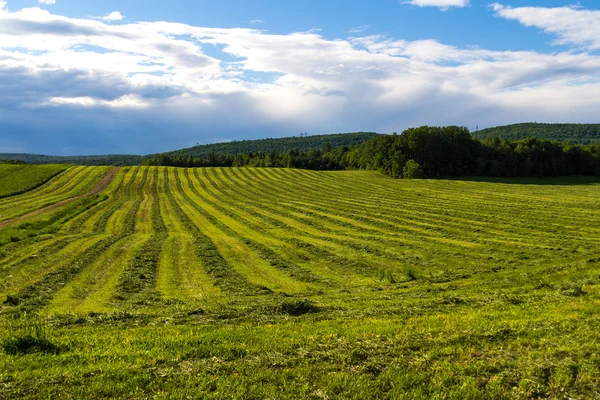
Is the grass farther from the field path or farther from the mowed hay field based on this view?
the mowed hay field

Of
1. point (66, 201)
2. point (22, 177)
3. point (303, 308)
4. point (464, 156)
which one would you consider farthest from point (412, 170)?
point (303, 308)

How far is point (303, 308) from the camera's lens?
14.0 meters

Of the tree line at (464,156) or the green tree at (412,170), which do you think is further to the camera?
the tree line at (464,156)

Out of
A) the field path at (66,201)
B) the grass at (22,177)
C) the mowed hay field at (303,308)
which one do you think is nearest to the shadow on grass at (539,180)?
the mowed hay field at (303,308)

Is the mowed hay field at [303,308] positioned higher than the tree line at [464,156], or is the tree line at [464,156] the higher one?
the tree line at [464,156]

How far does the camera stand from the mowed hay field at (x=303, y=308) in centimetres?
806

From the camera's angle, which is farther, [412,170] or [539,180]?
[539,180]

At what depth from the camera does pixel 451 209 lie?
5469 cm

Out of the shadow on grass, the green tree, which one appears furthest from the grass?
the shadow on grass

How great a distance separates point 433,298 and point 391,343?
21.5 ft

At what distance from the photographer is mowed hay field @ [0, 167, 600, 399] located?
806 centimetres

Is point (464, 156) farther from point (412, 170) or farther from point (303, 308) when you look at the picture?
point (303, 308)

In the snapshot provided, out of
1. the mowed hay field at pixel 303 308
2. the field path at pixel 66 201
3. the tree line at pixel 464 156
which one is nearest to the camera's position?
the mowed hay field at pixel 303 308

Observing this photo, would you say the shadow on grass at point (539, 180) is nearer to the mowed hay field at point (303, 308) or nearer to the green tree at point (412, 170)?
the green tree at point (412, 170)
